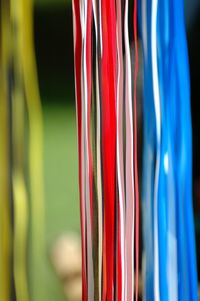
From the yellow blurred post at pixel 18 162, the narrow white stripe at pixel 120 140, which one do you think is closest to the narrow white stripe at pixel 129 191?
the narrow white stripe at pixel 120 140

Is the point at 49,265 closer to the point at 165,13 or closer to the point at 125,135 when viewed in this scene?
the point at 125,135

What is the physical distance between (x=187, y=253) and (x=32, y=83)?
0.24m

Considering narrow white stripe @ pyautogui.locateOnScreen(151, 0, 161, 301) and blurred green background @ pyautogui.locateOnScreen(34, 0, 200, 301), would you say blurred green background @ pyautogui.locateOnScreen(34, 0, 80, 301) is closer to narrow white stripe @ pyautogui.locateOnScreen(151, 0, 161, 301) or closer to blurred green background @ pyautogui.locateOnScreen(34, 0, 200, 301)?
blurred green background @ pyautogui.locateOnScreen(34, 0, 200, 301)

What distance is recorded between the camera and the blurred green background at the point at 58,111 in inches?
23.6

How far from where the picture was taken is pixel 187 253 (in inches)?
18.5

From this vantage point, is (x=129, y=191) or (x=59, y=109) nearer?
(x=129, y=191)

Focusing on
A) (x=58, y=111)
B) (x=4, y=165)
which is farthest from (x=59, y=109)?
(x=4, y=165)

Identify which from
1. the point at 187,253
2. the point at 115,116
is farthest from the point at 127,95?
the point at 187,253

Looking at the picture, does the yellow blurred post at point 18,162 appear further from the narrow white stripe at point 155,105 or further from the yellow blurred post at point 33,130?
the narrow white stripe at point 155,105

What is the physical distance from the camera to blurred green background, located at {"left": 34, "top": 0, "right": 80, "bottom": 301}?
60 centimetres

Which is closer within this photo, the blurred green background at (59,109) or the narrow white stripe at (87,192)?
the narrow white stripe at (87,192)

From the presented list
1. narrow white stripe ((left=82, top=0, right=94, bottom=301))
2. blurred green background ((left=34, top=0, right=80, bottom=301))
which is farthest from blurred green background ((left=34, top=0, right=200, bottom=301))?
narrow white stripe ((left=82, top=0, right=94, bottom=301))

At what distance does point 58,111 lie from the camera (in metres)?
0.61

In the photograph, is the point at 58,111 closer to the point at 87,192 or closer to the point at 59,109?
the point at 59,109
